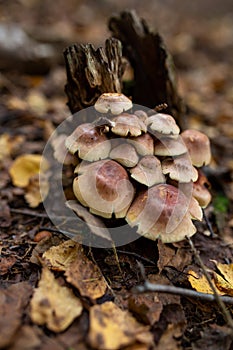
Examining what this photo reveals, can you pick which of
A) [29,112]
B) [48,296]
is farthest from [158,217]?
[29,112]

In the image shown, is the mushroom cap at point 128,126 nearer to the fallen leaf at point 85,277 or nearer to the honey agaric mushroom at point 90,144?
the honey agaric mushroom at point 90,144

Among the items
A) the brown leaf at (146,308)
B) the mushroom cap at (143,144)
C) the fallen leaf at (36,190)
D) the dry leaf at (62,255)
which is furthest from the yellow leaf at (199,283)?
the fallen leaf at (36,190)

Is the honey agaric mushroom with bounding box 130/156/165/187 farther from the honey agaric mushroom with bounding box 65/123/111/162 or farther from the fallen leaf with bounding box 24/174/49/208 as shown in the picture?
the fallen leaf with bounding box 24/174/49/208

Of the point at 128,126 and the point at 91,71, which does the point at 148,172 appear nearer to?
the point at 128,126

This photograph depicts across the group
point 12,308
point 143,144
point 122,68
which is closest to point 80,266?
point 12,308

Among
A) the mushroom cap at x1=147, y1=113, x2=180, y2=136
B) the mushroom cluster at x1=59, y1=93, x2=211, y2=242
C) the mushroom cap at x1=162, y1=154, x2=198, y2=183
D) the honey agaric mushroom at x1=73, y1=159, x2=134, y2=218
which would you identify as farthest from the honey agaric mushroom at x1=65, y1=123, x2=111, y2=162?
the mushroom cap at x1=162, y1=154, x2=198, y2=183

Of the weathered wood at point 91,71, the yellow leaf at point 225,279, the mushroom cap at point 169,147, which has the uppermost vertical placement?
the weathered wood at point 91,71
